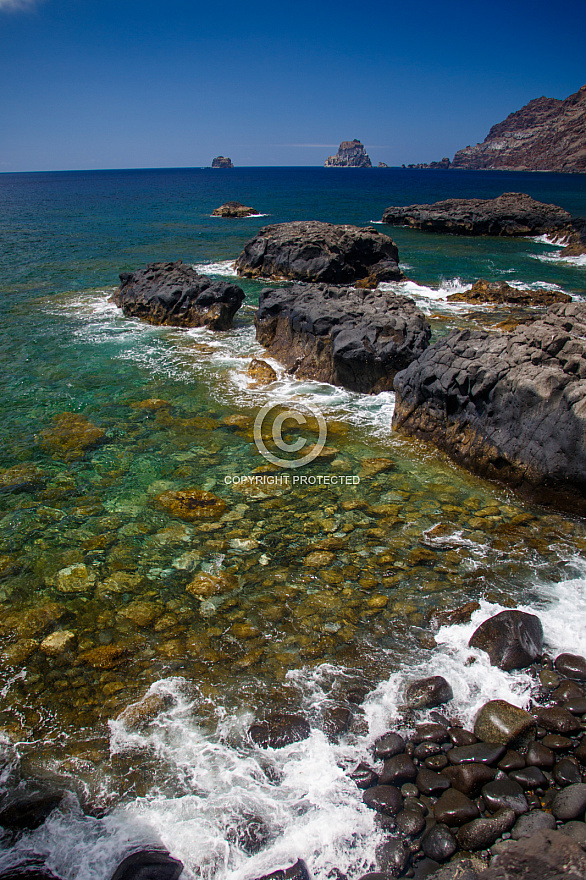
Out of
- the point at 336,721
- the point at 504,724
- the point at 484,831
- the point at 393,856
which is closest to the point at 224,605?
the point at 336,721

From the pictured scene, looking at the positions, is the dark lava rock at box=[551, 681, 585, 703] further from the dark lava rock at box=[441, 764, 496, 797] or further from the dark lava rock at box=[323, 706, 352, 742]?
the dark lava rock at box=[323, 706, 352, 742]

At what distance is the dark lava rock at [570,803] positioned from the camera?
17.6 feet

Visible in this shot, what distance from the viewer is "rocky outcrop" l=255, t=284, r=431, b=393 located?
18.9 meters

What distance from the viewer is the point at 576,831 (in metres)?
5.05

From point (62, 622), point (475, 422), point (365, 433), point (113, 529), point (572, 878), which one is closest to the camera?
point (572, 878)

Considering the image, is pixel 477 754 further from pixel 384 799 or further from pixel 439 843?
pixel 384 799

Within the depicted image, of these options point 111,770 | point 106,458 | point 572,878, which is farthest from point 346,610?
point 106,458

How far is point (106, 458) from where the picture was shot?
14266mm

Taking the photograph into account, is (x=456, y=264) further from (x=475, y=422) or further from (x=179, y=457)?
(x=179, y=457)

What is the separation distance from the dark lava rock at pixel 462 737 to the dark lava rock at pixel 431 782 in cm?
57

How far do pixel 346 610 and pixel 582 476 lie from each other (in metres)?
6.64

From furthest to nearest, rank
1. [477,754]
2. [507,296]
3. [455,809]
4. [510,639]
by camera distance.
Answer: [507,296] < [510,639] < [477,754] < [455,809]

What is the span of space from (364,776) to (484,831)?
1501mm

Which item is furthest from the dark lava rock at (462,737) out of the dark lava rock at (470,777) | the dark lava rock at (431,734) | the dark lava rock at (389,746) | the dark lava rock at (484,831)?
the dark lava rock at (484,831)
